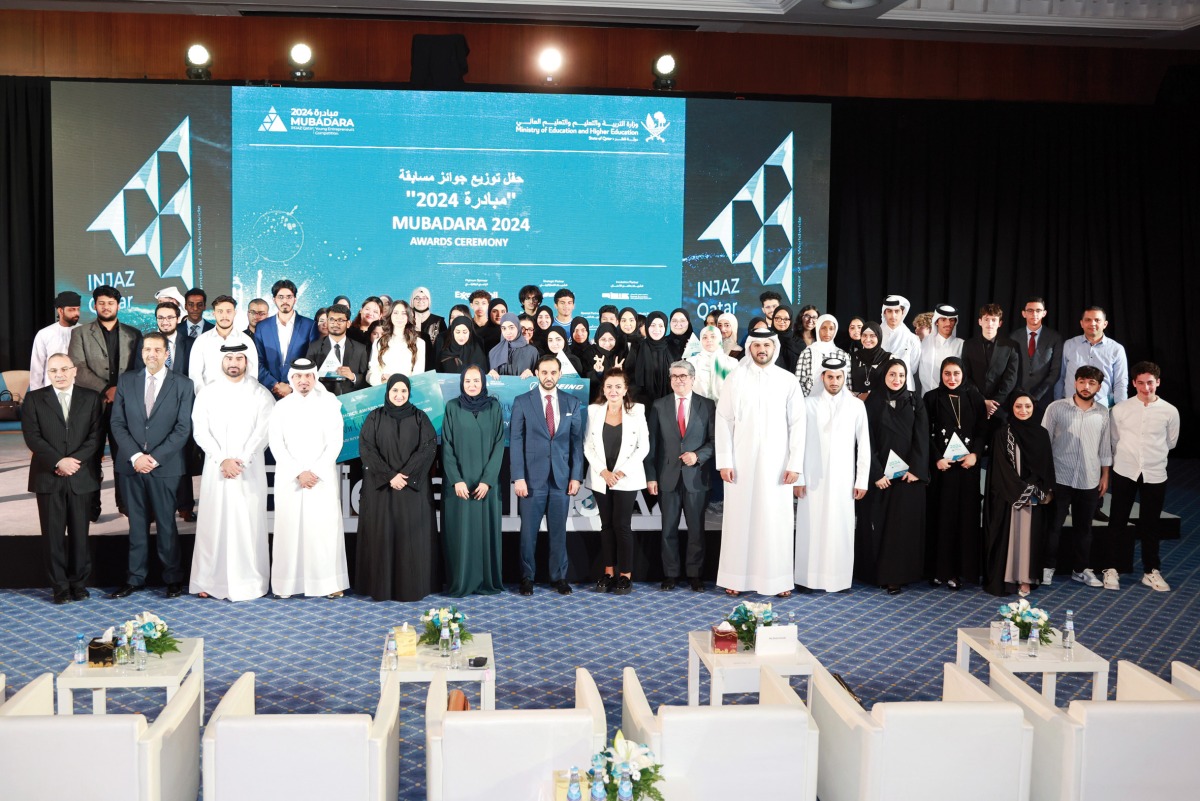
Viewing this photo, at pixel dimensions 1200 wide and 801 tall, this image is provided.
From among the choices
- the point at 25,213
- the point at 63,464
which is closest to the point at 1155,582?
the point at 63,464

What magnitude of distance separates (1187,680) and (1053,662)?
44.1 inches

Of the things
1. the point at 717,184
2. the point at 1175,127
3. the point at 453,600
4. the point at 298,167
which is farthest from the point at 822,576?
the point at 1175,127

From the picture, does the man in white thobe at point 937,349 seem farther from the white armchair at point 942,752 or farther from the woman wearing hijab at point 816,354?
the white armchair at point 942,752

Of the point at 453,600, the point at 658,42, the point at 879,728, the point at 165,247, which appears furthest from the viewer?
the point at 658,42

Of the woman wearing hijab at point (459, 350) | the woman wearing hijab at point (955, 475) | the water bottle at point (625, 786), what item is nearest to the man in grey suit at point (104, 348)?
the woman wearing hijab at point (459, 350)

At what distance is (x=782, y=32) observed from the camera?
1296 cm

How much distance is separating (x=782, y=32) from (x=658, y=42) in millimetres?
1420

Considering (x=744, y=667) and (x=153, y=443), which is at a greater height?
(x=153, y=443)

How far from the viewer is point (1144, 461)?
790 cm

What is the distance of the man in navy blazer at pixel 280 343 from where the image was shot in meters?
8.66

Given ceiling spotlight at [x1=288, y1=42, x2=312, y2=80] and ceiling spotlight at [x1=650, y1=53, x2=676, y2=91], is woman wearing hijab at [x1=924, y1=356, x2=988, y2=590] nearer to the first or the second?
ceiling spotlight at [x1=650, y1=53, x2=676, y2=91]

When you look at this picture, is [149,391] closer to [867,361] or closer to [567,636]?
[567,636]

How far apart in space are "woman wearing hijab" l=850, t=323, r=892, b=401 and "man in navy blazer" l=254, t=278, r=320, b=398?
4171 mm

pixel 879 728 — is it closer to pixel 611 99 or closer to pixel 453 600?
pixel 453 600
